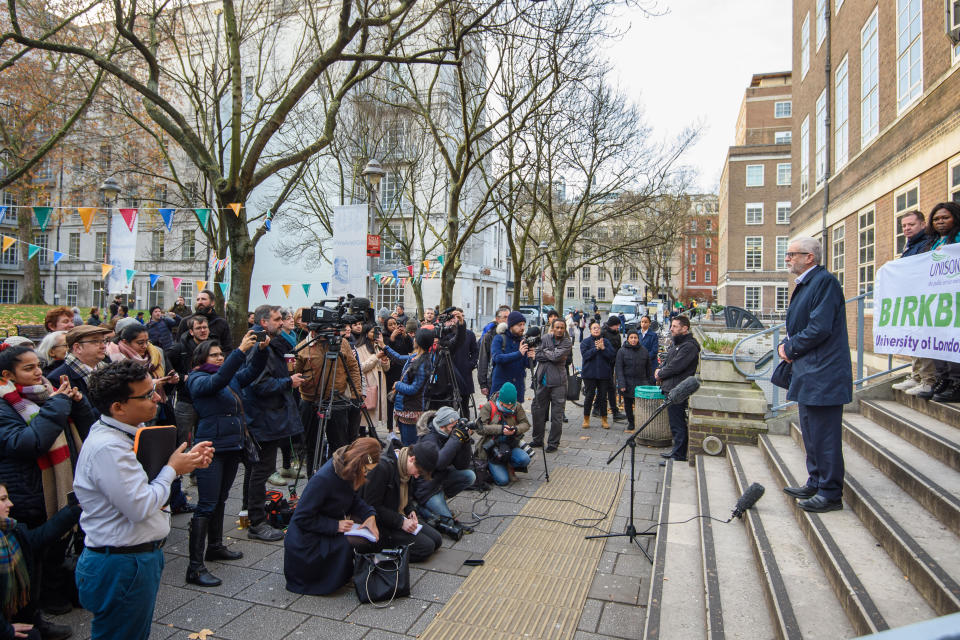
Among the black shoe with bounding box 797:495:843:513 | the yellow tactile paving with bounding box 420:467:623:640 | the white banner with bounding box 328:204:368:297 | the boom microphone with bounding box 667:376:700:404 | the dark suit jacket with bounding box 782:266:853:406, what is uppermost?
the white banner with bounding box 328:204:368:297

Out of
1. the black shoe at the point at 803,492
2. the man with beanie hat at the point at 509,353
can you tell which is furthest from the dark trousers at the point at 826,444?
the man with beanie hat at the point at 509,353

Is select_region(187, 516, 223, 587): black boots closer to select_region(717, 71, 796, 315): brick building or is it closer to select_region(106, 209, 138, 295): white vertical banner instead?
select_region(106, 209, 138, 295): white vertical banner

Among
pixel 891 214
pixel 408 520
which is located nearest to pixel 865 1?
pixel 891 214

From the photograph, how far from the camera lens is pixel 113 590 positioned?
2.54 meters

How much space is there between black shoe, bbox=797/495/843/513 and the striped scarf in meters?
5.20

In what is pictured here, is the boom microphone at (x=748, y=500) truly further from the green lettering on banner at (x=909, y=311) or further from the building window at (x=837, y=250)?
the building window at (x=837, y=250)

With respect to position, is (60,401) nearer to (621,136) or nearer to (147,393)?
(147,393)

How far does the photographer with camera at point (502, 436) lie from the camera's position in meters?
6.92

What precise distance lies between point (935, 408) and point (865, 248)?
34.8 ft

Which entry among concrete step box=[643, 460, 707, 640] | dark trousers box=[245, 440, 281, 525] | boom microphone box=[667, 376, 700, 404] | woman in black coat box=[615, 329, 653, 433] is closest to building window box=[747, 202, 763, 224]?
woman in black coat box=[615, 329, 653, 433]

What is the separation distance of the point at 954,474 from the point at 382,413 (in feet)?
22.0

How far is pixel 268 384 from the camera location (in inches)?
212

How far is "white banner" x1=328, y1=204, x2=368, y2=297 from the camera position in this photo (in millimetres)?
10039

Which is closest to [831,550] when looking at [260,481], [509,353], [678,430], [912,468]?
[912,468]
